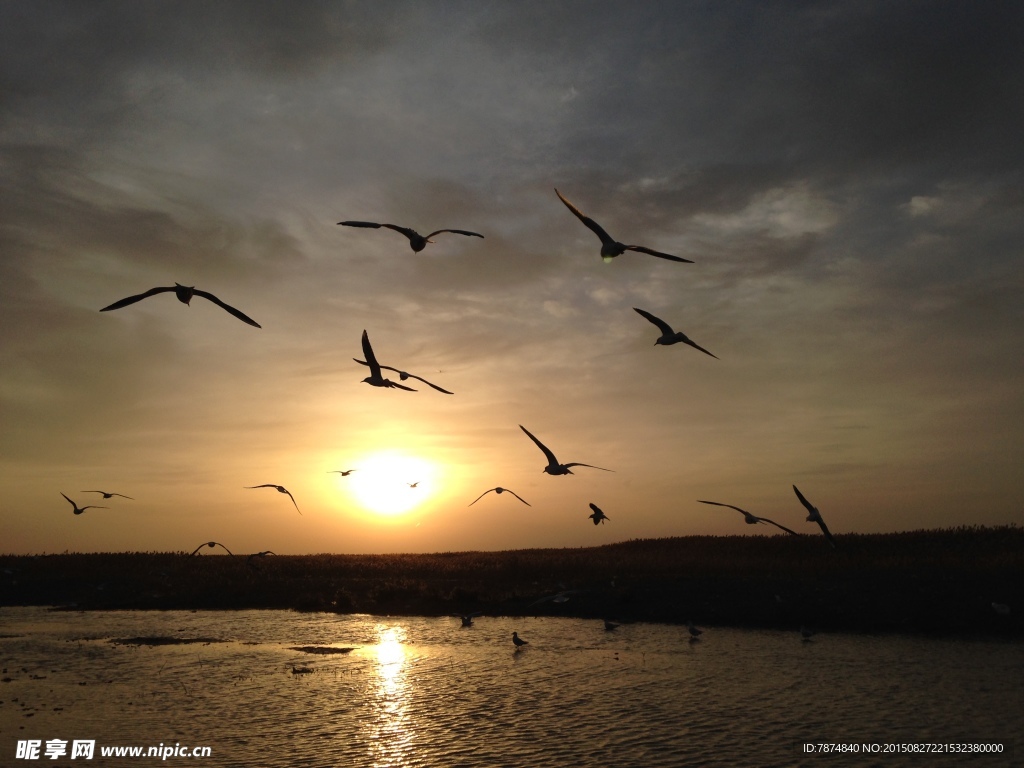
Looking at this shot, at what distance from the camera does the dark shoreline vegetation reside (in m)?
27.6

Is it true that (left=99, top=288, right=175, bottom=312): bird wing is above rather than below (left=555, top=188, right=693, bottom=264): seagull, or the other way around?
below

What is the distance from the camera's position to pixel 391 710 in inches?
704

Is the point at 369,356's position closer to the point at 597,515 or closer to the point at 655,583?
the point at 597,515

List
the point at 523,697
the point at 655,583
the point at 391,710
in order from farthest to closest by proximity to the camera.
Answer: the point at 655,583 → the point at 523,697 → the point at 391,710

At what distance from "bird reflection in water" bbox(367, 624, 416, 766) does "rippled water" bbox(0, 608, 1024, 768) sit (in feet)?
0.21

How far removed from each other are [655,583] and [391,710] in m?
18.9

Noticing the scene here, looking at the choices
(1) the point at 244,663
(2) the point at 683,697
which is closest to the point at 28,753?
(1) the point at 244,663

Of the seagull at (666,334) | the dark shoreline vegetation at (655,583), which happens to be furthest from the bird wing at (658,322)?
the dark shoreline vegetation at (655,583)

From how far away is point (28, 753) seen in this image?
1448 cm

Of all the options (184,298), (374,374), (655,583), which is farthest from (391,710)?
(655,583)

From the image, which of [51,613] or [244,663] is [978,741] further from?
[51,613]

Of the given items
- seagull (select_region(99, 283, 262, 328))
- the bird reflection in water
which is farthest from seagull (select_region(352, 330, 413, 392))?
the bird reflection in water

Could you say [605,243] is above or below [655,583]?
above

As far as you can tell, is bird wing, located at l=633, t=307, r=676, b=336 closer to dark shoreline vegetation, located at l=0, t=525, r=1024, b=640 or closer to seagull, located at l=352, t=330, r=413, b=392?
seagull, located at l=352, t=330, r=413, b=392
